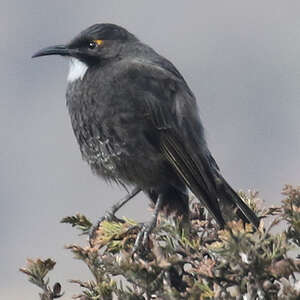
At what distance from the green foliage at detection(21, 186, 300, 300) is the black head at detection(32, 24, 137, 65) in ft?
7.59

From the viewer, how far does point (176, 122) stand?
5738 mm

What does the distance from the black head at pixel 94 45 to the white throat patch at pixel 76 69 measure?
0.13 feet

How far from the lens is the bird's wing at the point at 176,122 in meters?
5.34

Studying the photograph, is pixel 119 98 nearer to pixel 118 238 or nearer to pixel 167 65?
pixel 167 65

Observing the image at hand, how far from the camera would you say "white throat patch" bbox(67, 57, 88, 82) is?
20.4 ft

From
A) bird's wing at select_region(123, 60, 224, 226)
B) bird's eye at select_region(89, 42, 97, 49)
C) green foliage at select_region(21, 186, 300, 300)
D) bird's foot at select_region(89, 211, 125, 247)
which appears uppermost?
bird's eye at select_region(89, 42, 97, 49)

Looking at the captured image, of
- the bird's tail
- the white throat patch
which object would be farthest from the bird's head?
the bird's tail

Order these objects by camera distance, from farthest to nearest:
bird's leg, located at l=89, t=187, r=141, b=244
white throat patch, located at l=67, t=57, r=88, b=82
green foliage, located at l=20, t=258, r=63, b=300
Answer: white throat patch, located at l=67, t=57, r=88, b=82
bird's leg, located at l=89, t=187, r=141, b=244
green foliage, located at l=20, t=258, r=63, b=300

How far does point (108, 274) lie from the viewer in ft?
12.9

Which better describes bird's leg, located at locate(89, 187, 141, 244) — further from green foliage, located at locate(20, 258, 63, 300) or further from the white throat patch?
the white throat patch

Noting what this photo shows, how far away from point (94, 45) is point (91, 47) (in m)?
0.04

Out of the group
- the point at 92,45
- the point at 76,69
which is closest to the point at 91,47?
the point at 92,45

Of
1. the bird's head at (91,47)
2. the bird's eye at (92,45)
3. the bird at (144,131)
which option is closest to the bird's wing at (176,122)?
the bird at (144,131)

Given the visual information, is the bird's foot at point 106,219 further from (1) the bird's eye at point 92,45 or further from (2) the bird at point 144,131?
(1) the bird's eye at point 92,45
